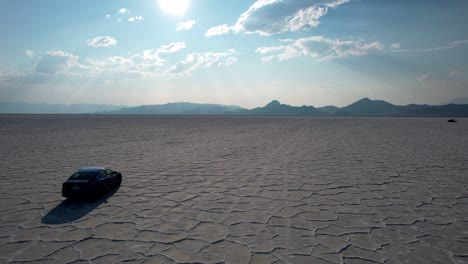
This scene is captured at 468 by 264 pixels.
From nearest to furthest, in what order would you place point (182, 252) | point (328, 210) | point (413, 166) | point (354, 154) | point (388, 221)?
point (182, 252) → point (388, 221) → point (328, 210) → point (413, 166) → point (354, 154)

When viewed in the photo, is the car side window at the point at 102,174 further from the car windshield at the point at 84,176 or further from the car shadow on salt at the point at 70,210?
the car shadow on salt at the point at 70,210

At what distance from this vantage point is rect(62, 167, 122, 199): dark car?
27.5 ft

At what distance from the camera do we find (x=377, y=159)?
51.6ft

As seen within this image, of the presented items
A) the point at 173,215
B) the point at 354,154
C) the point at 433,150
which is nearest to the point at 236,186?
the point at 173,215

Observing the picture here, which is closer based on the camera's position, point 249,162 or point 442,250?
point 442,250

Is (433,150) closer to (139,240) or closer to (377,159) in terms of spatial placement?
(377,159)

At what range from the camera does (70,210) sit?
26.0ft

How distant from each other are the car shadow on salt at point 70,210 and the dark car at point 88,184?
232mm

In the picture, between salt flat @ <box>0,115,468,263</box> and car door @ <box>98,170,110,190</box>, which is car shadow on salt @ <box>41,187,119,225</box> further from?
car door @ <box>98,170,110,190</box>

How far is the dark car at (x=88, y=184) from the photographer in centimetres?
838

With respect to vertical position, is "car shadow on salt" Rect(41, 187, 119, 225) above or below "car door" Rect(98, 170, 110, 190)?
below

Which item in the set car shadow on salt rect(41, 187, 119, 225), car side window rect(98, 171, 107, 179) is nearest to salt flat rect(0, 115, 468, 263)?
car shadow on salt rect(41, 187, 119, 225)

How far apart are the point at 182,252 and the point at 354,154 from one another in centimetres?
1448

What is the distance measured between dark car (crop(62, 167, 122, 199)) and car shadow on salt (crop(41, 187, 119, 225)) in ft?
0.76
